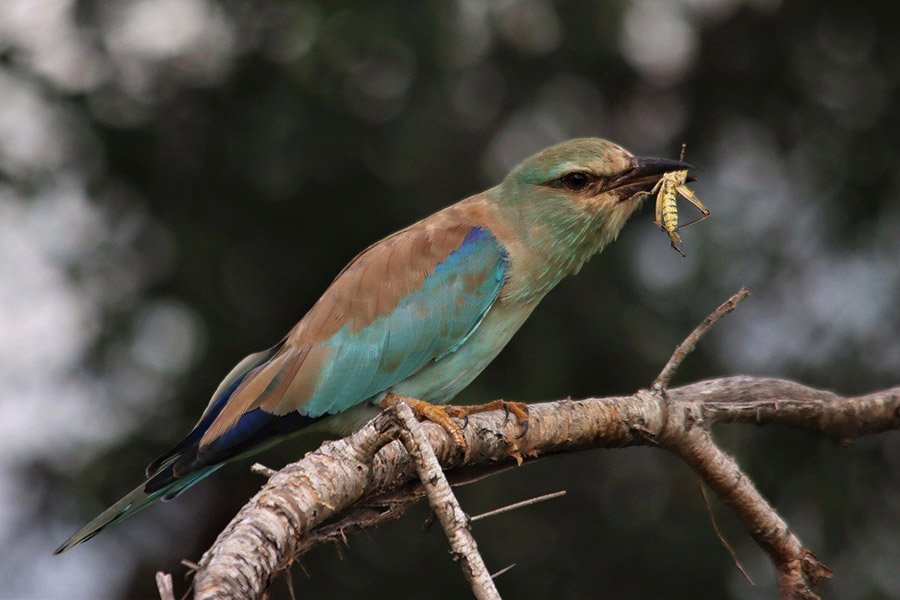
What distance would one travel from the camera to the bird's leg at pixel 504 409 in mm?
3307

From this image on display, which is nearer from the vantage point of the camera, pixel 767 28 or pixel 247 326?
pixel 247 326

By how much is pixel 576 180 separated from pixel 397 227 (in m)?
2.05

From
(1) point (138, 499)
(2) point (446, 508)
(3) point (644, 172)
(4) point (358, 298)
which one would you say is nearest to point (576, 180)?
(3) point (644, 172)

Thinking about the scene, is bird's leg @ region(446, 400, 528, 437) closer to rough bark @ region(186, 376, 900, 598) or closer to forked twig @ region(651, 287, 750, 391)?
rough bark @ region(186, 376, 900, 598)

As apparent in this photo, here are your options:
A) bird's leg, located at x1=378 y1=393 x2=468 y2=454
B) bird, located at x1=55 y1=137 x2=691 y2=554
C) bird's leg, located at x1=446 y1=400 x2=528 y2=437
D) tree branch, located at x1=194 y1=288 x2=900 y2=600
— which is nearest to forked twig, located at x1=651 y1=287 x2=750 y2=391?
tree branch, located at x1=194 y1=288 x2=900 y2=600

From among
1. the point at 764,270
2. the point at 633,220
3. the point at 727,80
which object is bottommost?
the point at 764,270

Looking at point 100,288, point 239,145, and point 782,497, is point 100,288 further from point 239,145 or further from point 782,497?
point 782,497

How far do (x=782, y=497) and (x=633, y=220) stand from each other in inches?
60.5

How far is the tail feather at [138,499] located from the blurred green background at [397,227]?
84.2 inches

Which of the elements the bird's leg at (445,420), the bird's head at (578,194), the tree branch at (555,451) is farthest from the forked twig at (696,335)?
the bird's head at (578,194)

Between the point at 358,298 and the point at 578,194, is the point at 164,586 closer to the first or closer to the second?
the point at 358,298

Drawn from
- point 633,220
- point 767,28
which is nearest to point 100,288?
point 633,220

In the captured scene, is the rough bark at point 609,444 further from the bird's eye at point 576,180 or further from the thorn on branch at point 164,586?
the bird's eye at point 576,180

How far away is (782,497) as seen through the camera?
5.78 meters
